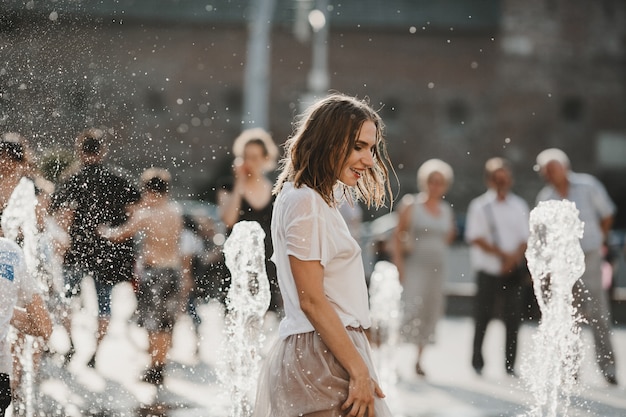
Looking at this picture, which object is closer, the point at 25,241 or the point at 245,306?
the point at 25,241

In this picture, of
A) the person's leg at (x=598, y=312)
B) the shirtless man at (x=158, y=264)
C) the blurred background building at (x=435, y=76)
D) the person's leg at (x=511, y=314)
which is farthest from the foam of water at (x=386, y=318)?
the blurred background building at (x=435, y=76)

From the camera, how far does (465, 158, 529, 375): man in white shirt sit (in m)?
8.32

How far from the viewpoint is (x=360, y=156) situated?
9.84 feet

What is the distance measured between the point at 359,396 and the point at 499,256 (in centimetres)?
570

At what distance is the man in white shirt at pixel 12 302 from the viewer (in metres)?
3.60

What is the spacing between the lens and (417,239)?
28.5 ft

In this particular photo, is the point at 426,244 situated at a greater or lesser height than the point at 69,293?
greater

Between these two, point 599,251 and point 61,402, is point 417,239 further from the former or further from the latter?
point 61,402

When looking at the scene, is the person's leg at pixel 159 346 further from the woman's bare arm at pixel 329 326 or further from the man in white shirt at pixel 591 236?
the woman's bare arm at pixel 329 326

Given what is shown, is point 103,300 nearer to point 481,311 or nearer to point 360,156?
point 481,311

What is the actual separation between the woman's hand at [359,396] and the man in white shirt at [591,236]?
5019 millimetres

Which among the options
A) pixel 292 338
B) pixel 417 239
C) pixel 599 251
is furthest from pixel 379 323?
pixel 292 338

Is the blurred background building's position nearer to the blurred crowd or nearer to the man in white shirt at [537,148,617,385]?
the blurred crowd

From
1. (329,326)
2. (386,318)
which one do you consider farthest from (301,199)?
(386,318)
